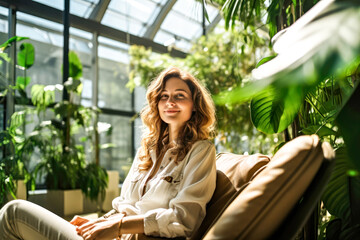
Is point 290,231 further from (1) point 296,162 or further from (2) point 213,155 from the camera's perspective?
(2) point 213,155

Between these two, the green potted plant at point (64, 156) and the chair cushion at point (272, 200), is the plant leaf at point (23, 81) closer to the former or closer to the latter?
the green potted plant at point (64, 156)

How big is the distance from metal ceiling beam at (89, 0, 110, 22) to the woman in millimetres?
4592

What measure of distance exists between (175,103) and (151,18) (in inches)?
218

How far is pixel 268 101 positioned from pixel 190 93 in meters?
0.44

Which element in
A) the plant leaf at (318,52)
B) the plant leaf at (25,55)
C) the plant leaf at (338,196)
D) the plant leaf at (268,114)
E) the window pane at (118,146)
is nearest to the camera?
the plant leaf at (318,52)

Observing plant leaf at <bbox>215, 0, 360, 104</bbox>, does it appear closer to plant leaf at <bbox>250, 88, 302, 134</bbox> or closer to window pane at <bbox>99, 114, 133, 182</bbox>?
plant leaf at <bbox>250, 88, 302, 134</bbox>

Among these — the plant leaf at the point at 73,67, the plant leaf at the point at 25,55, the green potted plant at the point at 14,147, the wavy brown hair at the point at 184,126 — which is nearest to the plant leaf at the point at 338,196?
the wavy brown hair at the point at 184,126

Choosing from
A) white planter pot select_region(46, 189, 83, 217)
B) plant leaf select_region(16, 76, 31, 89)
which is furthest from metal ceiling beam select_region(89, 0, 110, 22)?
white planter pot select_region(46, 189, 83, 217)

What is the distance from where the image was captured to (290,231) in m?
0.73

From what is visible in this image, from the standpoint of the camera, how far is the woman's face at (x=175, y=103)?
147cm

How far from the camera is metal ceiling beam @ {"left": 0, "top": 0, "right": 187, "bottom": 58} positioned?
15.7 ft

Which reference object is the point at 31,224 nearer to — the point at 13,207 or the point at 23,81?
the point at 13,207

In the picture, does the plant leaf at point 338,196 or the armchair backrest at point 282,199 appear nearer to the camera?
the armchair backrest at point 282,199

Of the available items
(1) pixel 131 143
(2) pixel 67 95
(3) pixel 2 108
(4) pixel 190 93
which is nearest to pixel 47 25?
(2) pixel 67 95
